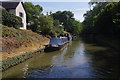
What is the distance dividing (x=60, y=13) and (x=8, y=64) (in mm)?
65672

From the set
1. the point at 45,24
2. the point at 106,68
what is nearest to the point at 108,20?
the point at 106,68

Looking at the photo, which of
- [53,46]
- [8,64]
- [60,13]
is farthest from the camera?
[60,13]

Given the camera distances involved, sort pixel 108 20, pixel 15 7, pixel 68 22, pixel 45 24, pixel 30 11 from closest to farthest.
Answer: pixel 108 20, pixel 15 7, pixel 45 24, pixel 30 11, pixel 68 22

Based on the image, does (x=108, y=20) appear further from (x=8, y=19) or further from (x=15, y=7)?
(x=15, y=7)

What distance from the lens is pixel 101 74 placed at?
23.6ft

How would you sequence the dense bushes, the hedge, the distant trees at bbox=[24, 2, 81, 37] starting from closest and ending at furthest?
the hedge < the dense bushes < the distant trees at bbox=[24, 2, 81, 37]

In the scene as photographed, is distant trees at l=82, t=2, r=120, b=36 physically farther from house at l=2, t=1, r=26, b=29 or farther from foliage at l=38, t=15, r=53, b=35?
house at l=2, t=1, r=26, b=29

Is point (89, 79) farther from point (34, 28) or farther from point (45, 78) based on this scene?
point (34, 28)

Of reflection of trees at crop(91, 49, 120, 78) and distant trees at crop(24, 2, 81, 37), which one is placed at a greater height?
distant trees at crop(24, 2, 81, 37)

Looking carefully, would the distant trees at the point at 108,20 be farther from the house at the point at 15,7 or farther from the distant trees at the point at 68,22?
the distant trees at the point at 68,22

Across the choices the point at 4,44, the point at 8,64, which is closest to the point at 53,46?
the point at 4,44

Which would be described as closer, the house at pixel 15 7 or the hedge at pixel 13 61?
the hedge at pixel 13 61

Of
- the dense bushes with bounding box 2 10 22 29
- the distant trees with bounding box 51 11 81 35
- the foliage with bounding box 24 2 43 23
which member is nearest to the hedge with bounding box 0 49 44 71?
the dense bushes with bounding box 2 10 22 29

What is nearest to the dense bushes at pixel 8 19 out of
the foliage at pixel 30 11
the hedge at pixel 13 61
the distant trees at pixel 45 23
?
the distant trees at pixel 45 23
